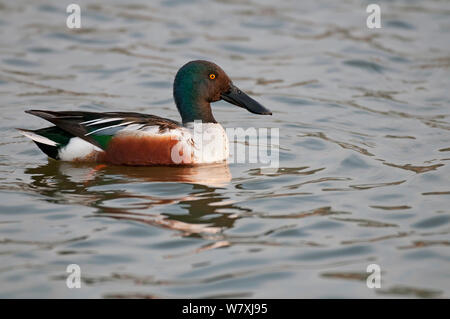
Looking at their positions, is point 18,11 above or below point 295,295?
above

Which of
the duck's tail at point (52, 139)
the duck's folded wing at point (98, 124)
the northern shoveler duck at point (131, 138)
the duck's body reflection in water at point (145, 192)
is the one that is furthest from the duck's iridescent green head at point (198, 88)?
the duck's tail at point (52, 139)

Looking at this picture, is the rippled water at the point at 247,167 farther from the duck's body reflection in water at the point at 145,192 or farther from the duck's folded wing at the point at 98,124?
the duck's folded wing at the point at 98,124

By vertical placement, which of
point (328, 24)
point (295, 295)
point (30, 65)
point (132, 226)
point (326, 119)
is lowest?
point (295, 295)

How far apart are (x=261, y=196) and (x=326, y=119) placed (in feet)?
9.29

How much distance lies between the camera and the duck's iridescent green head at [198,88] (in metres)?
7.98

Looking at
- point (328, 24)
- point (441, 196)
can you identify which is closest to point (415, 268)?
point (441, 196)

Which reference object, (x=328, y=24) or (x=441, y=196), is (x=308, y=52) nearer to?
(x=328, y=24)

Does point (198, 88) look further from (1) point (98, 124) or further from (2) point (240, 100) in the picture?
(1) point (98, 124)

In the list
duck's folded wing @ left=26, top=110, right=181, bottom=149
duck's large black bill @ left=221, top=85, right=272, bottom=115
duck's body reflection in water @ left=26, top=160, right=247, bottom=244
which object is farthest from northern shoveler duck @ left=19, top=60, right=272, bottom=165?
duck's large black bill @ left=221, top=85, right=272, bottom=115

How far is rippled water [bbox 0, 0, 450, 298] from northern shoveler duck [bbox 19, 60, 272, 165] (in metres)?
0.16

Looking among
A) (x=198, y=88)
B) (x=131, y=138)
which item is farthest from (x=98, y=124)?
(x=198, y=88)

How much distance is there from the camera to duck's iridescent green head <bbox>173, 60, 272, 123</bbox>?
798cm

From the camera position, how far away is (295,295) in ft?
16.9

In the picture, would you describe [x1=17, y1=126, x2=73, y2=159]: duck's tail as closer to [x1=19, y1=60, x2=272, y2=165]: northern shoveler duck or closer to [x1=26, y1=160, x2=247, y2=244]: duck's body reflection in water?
[x1=19, y1=60, x2=272, y2=165]: northern shoveler duck
